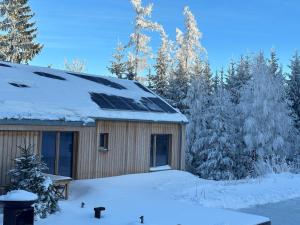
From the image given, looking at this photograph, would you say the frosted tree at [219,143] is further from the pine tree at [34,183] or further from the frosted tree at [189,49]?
the pine tree at [34,183]

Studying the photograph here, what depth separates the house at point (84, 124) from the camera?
12781 mm

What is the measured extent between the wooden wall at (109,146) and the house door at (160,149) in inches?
8.9

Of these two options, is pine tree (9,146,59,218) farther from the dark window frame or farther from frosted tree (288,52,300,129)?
frosted tree (288,52,300,129)

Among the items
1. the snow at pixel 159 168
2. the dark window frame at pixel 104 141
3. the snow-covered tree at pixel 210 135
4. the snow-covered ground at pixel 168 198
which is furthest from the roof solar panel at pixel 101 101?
the snow-covered tree at pixel 210 135

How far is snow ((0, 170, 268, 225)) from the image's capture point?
33.2ft

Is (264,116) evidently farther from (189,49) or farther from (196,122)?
(189,49)

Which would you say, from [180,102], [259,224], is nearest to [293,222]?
[259,224]

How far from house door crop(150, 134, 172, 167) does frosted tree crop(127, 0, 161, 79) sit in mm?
19119

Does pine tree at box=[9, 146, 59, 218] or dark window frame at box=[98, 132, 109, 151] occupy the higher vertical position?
dark window frame at box=[98, 132, 109, 151]

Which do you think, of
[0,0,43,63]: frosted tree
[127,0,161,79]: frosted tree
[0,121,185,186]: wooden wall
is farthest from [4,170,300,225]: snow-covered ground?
[0,0,43,63]: frosted tree

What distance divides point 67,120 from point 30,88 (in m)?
2.30

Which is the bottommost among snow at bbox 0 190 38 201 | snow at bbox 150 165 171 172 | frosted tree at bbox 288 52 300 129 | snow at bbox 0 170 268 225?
snow at bbox 0 170 268 225

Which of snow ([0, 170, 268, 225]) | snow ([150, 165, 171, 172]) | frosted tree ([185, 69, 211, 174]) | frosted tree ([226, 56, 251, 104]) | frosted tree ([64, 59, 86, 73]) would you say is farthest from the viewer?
frosted tree ([64, 59, 86, 73])

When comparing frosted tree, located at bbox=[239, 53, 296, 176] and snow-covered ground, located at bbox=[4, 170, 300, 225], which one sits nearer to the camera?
snow-covered ground, located at bbox=[4, 170, 300, 225]
